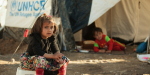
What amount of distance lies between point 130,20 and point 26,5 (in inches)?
124

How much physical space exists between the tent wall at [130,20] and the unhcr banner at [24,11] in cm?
203

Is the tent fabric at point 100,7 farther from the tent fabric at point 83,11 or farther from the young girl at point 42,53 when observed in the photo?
the young girl at point 42,53

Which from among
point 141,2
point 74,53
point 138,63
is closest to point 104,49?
point 74,53

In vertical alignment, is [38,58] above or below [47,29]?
below

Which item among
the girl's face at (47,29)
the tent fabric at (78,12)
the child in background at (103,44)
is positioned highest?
the tent fabric at (78,12)

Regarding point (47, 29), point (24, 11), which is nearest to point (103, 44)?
point (24, 11)

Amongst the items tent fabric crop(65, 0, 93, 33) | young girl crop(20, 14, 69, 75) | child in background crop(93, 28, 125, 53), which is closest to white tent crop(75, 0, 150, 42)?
child in background crop(93, 28, 125, 53)

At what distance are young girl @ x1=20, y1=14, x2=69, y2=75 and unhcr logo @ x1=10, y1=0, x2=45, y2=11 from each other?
2.13 metres

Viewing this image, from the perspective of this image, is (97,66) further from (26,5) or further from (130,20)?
(130,20)

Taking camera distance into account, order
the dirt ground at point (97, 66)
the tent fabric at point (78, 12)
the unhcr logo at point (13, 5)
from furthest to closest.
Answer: the unhcr logo at point (13, 5) < the tent fabric at point (78, 12) < the dirt ground at point (97, 66)

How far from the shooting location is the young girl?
1.72 meters

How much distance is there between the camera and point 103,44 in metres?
4.27

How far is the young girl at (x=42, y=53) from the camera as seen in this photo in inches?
67.7

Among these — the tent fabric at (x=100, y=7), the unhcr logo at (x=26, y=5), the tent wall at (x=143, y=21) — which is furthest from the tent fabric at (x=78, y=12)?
the tent wall at (x=143, y=21)
